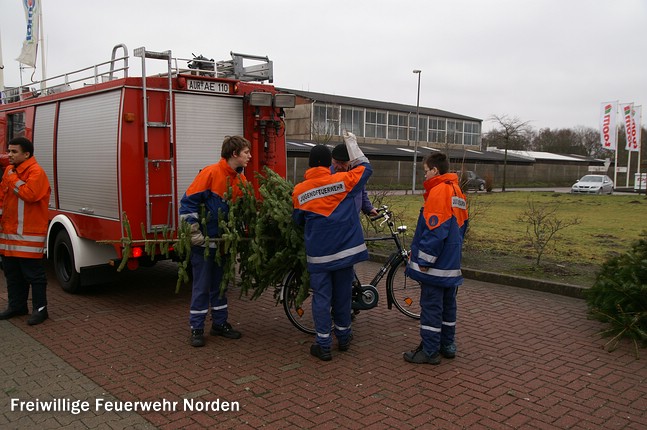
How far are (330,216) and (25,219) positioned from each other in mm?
3485

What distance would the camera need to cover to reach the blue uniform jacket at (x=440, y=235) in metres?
4.70

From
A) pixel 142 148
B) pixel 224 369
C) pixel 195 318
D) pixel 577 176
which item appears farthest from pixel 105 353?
pixel 577 176

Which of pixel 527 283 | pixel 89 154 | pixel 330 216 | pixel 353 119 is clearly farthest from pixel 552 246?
pixel 353 119

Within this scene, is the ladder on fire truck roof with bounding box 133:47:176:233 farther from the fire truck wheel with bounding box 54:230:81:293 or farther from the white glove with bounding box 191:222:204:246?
the fire truck wheel with bounding box 54:230:81:293

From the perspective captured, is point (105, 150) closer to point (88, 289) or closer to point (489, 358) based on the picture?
point (88, 289)

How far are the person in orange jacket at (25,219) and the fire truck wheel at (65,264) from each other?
3.83 feet

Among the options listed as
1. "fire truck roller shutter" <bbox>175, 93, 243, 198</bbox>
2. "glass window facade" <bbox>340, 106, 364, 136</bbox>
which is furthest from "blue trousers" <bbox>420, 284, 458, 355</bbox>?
"glass window facade" <bbox>340, 106, 364, 136</bbox>

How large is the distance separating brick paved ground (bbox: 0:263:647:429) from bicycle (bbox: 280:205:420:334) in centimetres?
17

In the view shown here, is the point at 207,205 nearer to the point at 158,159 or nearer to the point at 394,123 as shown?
the point at 158,159

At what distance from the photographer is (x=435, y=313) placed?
491cm

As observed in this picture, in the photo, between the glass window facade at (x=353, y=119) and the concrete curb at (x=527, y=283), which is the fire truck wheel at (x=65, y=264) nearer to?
the concrete curb at (x=527, y=283)

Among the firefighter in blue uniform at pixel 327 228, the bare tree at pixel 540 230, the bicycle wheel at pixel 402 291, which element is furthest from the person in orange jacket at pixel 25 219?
the bare tree at pixel 540 230

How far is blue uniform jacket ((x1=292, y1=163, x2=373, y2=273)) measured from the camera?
16.1ft

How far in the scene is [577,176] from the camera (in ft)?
214
